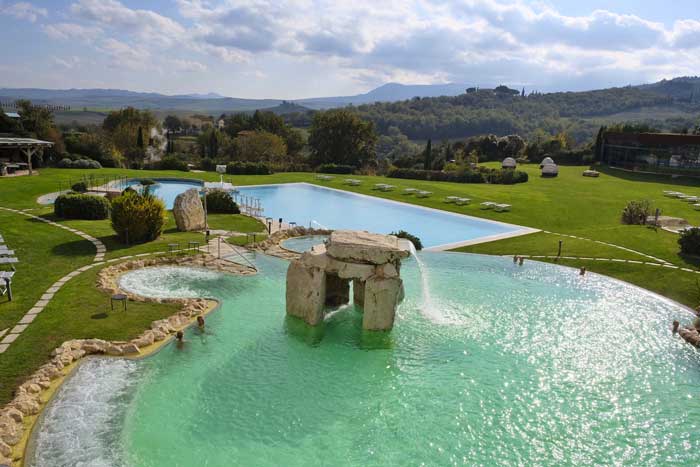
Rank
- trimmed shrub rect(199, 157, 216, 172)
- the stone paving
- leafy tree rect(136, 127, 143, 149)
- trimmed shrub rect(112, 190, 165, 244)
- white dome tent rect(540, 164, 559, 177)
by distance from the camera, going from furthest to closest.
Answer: leafy tree rect(136, 127, 143, 149), trimmed shrub rect(199, 157, 216, 172), white dome tent rect(540, 164, 559, 177), trimmed shrub rect(112, 190, 165, 244), the stone paving

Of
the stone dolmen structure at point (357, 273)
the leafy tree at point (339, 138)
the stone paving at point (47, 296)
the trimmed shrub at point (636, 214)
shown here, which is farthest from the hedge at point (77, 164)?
the trimmed shrub at point (636, 214)

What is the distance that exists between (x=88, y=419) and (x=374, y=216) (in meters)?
26.0

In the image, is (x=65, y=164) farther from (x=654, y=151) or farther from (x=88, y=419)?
(x=654, y=151)

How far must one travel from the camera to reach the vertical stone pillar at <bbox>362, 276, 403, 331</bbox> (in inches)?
569

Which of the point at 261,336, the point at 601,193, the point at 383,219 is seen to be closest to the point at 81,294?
the point at 261,336

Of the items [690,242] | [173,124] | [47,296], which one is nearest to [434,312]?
[47,296]

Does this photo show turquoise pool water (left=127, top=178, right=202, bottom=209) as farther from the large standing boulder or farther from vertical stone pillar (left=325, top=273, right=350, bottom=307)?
vertical stone pillar (left=325, top=273, right=350, bottom=307)

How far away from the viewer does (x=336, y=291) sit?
17172mm

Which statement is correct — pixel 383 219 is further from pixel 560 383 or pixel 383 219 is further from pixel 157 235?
pixel 560 383

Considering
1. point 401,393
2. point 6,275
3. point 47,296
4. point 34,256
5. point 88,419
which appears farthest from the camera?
point 34,256

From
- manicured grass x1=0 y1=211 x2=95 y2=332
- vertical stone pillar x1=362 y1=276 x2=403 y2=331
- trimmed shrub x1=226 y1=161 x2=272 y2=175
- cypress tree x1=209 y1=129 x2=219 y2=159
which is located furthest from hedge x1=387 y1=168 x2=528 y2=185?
vertical stone pillar x1=362 y1=276 x2=403 y2=331

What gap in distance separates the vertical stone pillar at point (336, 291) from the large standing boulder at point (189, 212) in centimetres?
1189

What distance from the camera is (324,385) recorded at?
11.9 m

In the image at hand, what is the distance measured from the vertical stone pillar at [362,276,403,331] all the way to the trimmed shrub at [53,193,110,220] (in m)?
18.9
